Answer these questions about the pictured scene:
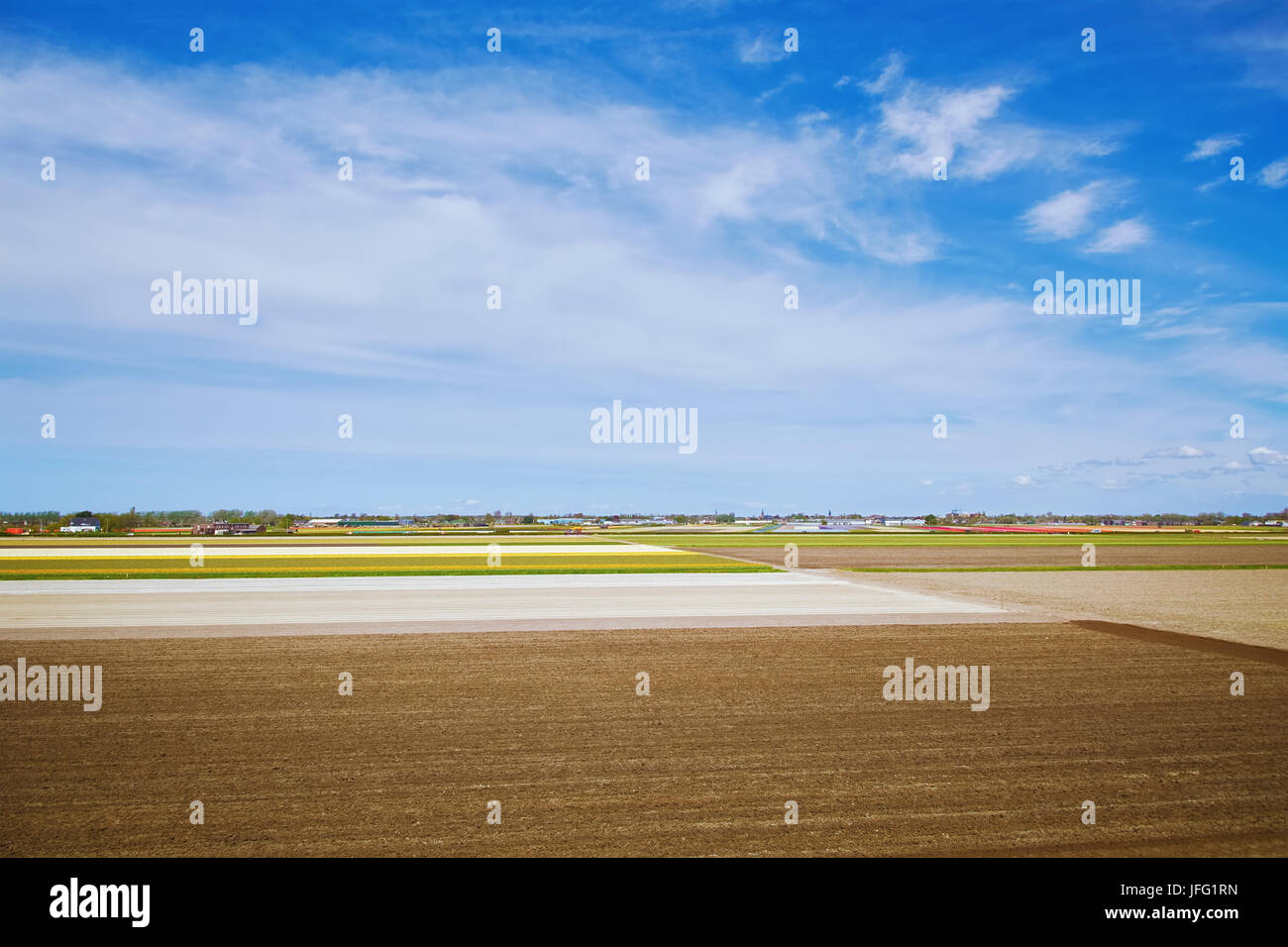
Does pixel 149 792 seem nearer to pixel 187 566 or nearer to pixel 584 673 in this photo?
pixel 584 673

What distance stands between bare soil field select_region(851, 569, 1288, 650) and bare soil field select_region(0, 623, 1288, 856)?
873 centimetres

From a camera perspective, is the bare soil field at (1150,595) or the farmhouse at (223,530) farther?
the farmhouse at (223,530)

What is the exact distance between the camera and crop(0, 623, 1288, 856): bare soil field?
8516 millimetres

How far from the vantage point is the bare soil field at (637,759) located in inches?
335

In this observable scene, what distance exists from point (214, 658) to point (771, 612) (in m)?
19.4

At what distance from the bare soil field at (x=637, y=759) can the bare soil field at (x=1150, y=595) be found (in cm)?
873

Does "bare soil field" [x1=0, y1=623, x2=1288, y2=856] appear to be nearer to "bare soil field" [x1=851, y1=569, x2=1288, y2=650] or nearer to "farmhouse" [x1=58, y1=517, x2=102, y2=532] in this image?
"bare soil field" [x1=851, y1=569, x2=1288, y2=650]

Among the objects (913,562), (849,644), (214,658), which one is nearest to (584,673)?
(849,644)
